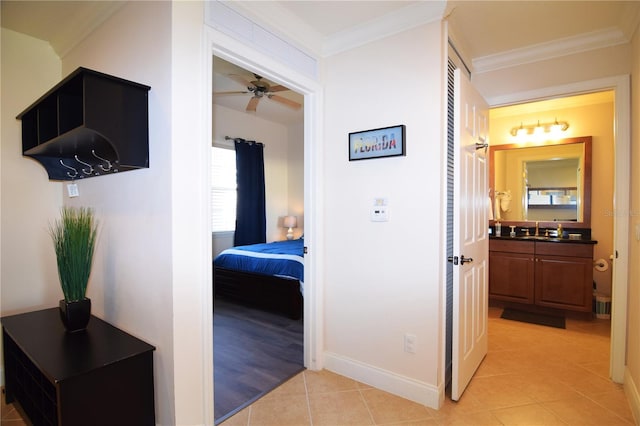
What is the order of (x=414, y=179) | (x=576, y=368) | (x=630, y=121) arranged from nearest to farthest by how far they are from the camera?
(x=414, y=179) < (x=630, y=121) < (x=576, y=368)

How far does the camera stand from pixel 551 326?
11.3 feet

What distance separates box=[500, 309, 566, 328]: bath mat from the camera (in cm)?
351

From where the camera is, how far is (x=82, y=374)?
1408mm

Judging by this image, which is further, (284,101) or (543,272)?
(284,101)

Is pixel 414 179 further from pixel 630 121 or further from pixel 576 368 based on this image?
pixel 576 368

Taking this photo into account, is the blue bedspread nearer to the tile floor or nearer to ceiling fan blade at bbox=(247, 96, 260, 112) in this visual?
the tile floor

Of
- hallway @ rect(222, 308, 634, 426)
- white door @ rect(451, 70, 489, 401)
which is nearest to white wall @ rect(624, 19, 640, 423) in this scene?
hallway @ rect(222, 308, 634, 426)

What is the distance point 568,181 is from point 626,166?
1.93 m

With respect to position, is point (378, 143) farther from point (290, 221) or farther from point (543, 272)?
point (290, 221)

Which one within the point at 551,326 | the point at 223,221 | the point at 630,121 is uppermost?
the point at 630,121

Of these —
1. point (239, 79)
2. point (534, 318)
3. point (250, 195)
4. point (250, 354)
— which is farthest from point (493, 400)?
point (250, 195)

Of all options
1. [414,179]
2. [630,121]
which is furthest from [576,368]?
[414,179]

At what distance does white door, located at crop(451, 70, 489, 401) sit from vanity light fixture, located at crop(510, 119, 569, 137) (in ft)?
6.91

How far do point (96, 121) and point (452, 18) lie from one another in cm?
216
